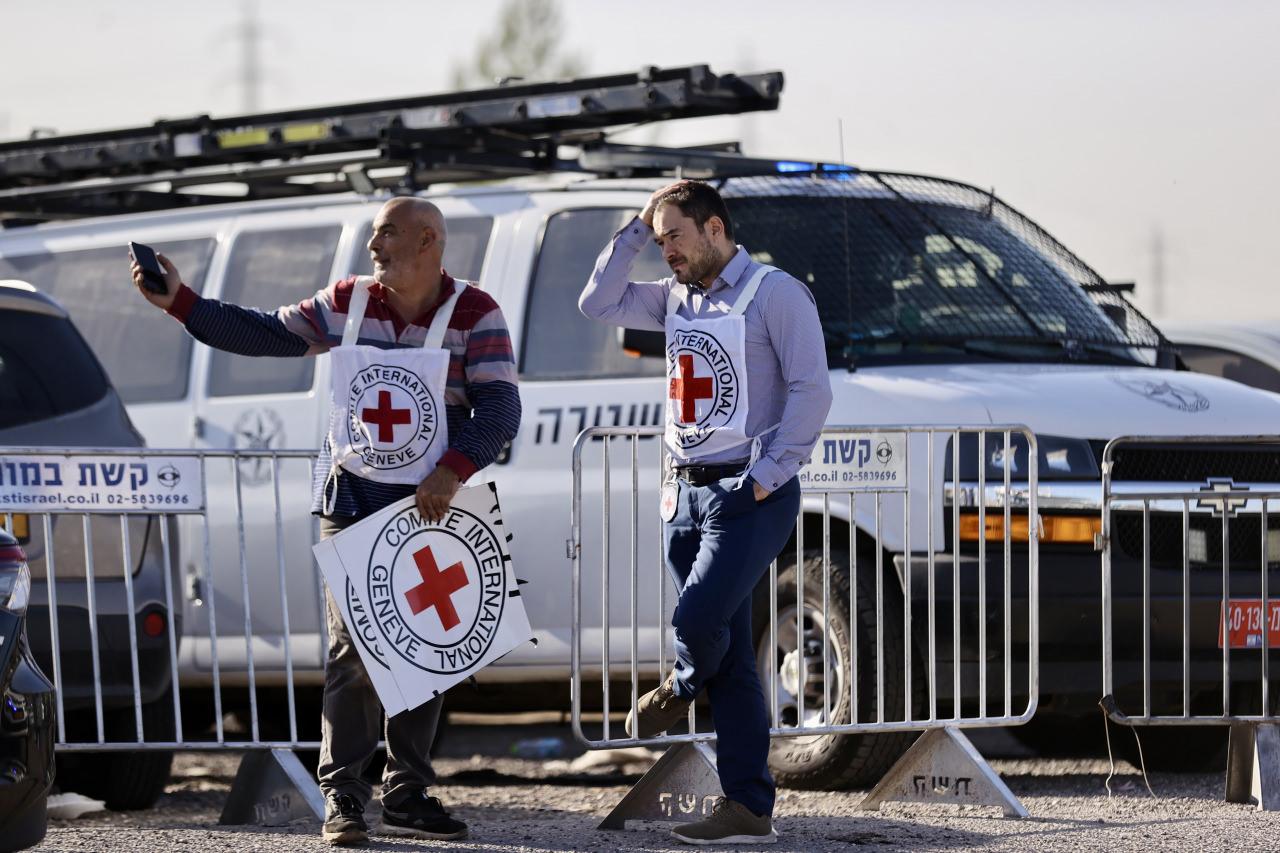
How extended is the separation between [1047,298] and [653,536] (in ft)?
6.14

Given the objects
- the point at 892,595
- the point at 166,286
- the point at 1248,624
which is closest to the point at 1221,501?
the point at 1248,624

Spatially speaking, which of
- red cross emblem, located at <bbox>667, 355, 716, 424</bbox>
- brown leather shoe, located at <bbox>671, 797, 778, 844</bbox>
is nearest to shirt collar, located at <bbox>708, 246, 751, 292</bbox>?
red cross emblem, located at <bbox>667, 355, 716, 424</bbox>

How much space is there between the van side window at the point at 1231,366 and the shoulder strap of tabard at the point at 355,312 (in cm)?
525

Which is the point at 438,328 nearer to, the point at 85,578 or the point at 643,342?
the point at 643,342

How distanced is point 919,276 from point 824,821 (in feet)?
7.61

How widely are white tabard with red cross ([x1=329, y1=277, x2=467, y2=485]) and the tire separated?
1732 mm

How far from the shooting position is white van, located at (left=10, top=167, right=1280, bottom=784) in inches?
295

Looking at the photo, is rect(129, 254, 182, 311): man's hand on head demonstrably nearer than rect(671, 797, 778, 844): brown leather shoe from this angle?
Yes

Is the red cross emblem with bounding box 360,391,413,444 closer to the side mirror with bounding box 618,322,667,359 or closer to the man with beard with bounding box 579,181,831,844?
the man with beard with bounding box 579,181,831,844

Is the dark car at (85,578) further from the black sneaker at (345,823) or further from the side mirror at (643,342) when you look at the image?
the side mirror at (643,342)

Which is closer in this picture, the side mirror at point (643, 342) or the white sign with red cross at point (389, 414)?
the white sign with red cross at point (389, 414)

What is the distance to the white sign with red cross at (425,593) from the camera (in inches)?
248

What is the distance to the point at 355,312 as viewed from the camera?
6.24m

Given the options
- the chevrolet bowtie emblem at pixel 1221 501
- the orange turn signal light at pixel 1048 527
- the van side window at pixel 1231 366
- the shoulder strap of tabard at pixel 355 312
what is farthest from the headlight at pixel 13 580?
the van side window at pixel 1231 366
